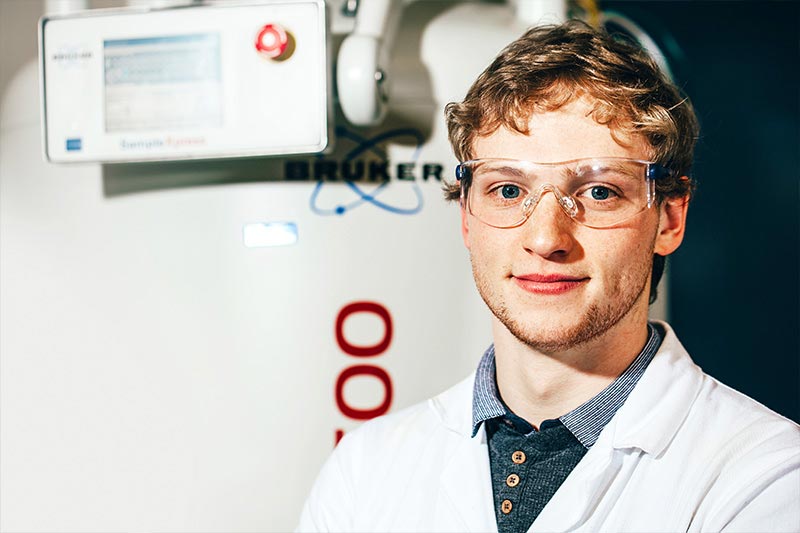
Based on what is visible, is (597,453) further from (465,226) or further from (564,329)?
(465,226)

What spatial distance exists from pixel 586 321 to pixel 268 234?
449 mm

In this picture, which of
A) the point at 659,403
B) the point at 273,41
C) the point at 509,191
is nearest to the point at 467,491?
the point at 659,403

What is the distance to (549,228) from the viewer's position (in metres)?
0.95

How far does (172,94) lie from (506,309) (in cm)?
52

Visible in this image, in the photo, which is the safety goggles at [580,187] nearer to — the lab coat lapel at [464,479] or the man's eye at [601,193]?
the man's eye at [601,193]

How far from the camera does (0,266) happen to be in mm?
1220

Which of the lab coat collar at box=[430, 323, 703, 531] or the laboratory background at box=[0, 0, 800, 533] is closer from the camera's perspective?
the lab coat collar at box=[430, 323, 703, 531]

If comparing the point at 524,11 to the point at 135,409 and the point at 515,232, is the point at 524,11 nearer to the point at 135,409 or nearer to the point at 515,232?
the point at 515,232

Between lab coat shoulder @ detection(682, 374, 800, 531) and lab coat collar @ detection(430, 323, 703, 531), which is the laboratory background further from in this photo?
lab coat shoulder @ detection(682, 374, 800, 531)

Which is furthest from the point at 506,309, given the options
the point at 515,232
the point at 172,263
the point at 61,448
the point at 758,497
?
the point at 61,448

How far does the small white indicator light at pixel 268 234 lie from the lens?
1.18 m

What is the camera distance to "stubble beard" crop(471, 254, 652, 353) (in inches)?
38.5

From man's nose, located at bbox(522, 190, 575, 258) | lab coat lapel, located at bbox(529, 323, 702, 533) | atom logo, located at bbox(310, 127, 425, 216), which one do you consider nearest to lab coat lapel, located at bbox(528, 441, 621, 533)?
lab coat lapel, located at bbox(529, 323, 702, 533)

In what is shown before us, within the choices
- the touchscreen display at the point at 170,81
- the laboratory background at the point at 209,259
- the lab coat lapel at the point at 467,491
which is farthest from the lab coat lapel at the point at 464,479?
the touchscreen display at the point at 170,81
